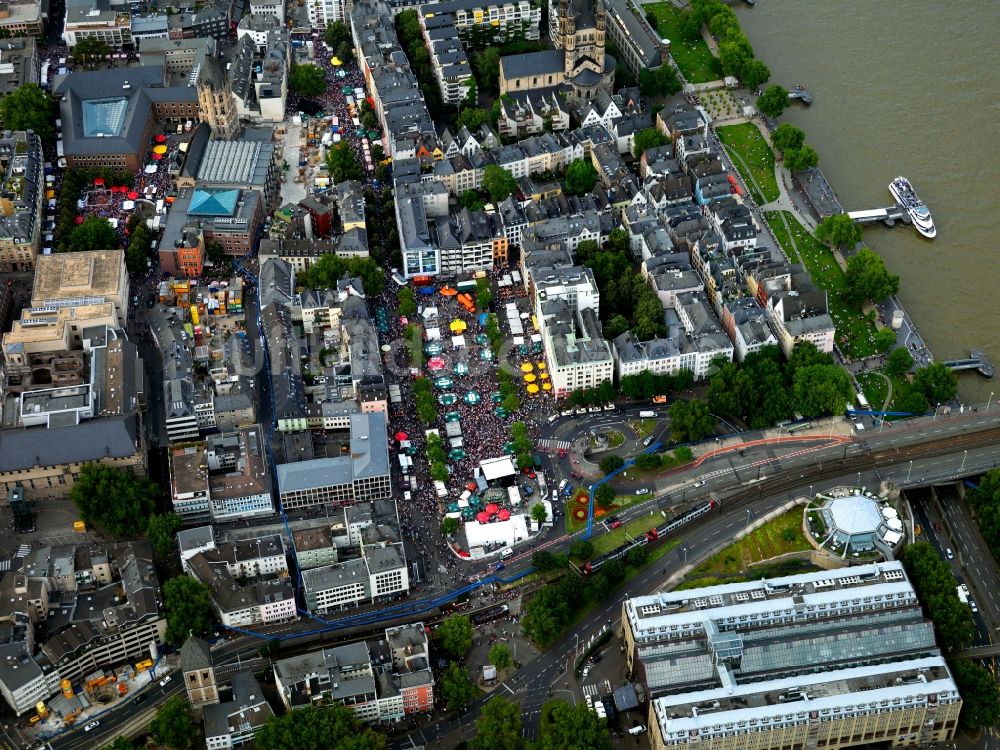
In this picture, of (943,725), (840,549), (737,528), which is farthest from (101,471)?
(943,725)

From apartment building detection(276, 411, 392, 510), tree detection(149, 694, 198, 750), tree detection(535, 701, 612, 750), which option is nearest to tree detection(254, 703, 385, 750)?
tree detection(149, 694, 198, 750)

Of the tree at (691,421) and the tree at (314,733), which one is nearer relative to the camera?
the tree at (314,733)

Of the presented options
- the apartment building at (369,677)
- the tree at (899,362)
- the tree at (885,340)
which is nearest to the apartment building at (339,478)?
the apartment building at (369,677)

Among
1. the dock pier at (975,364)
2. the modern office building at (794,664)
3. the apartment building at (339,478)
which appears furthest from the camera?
the dock pier at (975,364)

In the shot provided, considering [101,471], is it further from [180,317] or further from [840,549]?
[840,549]

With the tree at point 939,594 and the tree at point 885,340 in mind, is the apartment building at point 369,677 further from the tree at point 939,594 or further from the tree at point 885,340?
the tree at point 885,340

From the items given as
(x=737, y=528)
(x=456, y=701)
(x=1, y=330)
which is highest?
(x=1, y=330)
